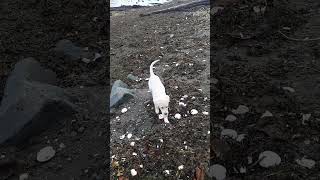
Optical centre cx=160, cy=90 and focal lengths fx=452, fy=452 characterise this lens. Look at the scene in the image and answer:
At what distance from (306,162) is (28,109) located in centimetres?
241

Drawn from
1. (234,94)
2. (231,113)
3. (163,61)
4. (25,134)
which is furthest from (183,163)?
(163,61)

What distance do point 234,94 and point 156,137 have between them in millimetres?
1079

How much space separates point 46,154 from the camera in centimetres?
387

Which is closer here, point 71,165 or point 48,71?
point 71,165

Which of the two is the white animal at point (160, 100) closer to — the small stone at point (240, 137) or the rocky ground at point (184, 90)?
the rocky ground at point (184, 90)

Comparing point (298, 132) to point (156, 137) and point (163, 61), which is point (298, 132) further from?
point (163, 61)

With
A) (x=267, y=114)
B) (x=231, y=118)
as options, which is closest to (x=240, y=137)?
(x=231, y=118)

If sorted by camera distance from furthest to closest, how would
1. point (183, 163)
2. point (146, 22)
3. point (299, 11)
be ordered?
point (146, 22) → point (299, 11) → point (183, 163)

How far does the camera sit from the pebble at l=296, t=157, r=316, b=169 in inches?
134

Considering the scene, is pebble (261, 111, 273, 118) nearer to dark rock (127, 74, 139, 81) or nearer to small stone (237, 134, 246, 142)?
small stone (237, 134, 246, 142)

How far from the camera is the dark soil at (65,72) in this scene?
12.3ft

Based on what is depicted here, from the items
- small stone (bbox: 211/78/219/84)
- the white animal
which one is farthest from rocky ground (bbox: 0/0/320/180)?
the white animal

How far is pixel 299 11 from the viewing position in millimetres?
6137

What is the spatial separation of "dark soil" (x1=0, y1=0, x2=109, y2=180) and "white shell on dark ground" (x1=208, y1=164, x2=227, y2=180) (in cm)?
80
